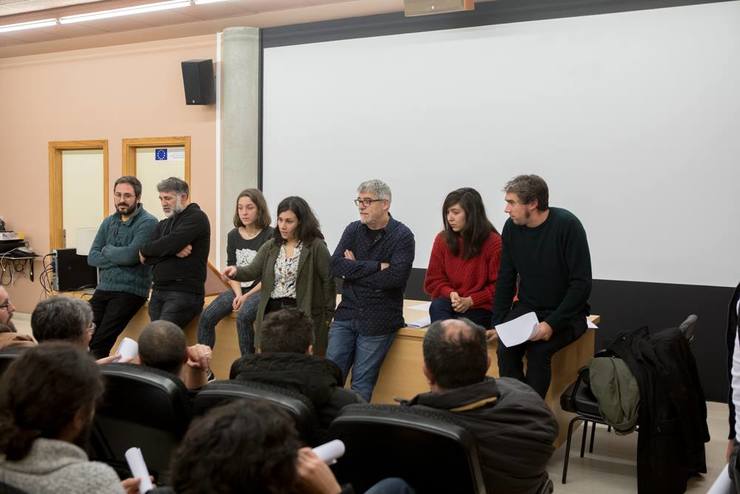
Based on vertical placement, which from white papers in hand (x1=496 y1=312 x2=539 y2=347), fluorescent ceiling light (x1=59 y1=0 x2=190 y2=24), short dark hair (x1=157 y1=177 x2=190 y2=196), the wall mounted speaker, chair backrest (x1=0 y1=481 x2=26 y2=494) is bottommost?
white papers in hand (x1=496 y1=312 x2=539 y2=347)

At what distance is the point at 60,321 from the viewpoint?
269cm

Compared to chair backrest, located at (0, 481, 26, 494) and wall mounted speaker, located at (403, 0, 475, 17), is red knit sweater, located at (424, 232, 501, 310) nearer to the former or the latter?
wall mounted speaker, located at (403, 0, 475, 17)

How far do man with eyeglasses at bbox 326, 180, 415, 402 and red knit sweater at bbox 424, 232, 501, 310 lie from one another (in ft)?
0.78

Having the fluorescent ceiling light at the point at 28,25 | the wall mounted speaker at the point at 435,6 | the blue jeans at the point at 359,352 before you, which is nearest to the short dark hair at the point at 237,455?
the blue jeans at the point at 359,352

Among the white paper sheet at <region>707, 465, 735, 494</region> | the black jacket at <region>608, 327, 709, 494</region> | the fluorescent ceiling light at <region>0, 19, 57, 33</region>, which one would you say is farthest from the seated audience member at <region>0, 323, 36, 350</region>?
the fluorescent ceiling light at <region>0, 19, 57, 33</region>

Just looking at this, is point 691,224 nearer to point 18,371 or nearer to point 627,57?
point 627,57

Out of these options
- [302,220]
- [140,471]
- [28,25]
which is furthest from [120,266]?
[28,25]

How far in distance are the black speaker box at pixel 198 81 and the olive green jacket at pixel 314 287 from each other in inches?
144

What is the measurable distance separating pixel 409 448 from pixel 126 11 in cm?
588

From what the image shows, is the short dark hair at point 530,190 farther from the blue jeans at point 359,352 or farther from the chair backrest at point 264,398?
the chair backrest at point 264,398

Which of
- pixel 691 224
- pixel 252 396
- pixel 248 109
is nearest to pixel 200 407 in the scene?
pixel 252 396

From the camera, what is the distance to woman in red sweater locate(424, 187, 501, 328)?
3.86 m

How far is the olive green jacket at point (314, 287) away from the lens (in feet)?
12.8

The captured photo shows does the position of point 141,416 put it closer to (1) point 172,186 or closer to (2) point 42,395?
(2) point 42,395
